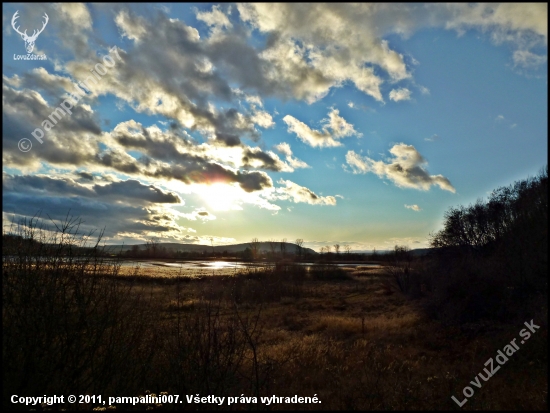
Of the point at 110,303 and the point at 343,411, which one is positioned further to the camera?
the point at 343,411

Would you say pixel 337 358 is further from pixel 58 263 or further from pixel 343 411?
pixel 58 263

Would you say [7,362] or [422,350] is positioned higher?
[7,362]

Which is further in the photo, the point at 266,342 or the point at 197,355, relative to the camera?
the point at 266,342

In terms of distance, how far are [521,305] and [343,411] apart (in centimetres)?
1215

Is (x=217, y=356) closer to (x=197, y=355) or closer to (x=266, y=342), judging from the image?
(x=197, y=355)

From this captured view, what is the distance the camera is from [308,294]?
36.7m

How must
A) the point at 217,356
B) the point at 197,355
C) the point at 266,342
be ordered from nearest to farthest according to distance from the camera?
the point at 217,356 → the point at 197,355 → the point at 266,342

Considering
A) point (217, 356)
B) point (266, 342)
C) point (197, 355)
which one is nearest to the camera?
point (217, 356)

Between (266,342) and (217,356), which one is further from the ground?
(217,356)

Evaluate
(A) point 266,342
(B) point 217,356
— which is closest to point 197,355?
(B) point 217,356

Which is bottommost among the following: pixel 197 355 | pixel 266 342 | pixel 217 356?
pixel 266 342

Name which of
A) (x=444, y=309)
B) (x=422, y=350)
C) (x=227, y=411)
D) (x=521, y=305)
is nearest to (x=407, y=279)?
(x=444, y=309)

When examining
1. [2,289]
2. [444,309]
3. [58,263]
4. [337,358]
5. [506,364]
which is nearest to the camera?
[2,289]

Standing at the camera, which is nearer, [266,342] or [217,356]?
[217,356]
